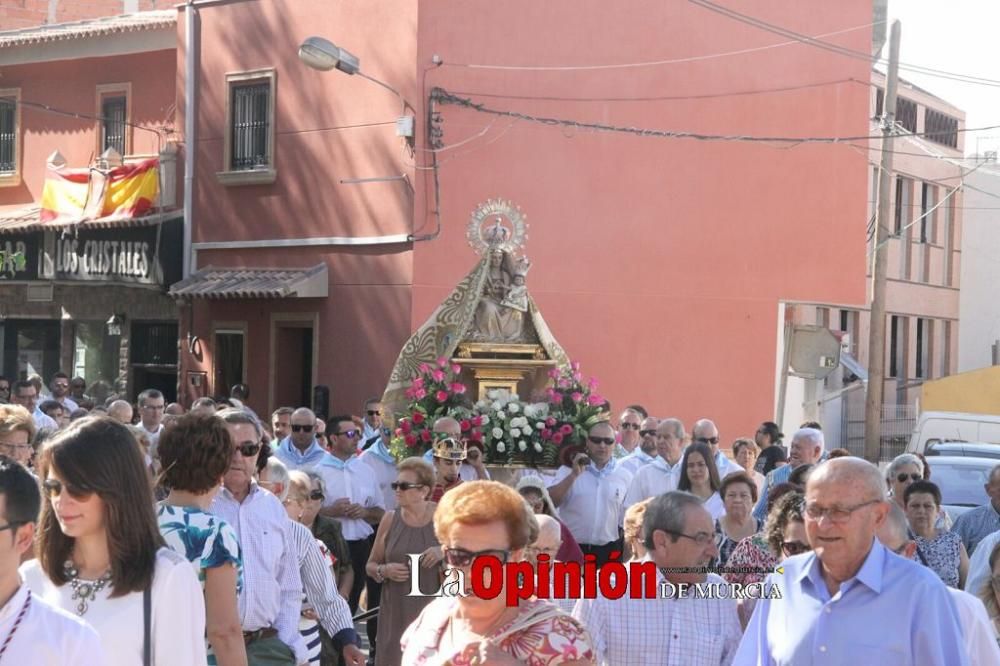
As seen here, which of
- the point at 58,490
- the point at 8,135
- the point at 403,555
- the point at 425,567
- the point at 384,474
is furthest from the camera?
the point at 8,135

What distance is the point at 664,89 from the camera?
21766 millimetres

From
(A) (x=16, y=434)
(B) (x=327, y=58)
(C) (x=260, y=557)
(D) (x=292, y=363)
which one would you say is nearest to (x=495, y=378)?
(B) (x=327, y=58)

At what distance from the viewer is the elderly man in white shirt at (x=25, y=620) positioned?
351 cm

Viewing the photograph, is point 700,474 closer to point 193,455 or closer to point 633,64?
point 193,455

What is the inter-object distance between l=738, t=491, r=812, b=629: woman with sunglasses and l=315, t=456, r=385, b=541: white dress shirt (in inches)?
214

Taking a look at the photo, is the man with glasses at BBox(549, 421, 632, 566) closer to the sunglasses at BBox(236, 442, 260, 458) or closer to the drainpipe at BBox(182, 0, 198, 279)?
the sunglasses at BBox(236, 442, 260, 458)

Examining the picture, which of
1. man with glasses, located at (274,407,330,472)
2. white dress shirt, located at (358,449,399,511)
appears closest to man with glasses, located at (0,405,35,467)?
man with glasses, located at (274,407,330,472)

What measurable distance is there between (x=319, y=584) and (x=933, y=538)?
3.63 meters

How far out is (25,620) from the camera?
3.56m

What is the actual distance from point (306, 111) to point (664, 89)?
5.04 meters

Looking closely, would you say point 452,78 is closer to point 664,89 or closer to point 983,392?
point 664,89

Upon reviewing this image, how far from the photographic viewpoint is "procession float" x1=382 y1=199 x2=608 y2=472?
12.1 m

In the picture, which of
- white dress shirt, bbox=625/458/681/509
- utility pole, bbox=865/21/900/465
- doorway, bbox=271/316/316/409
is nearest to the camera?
white dress shirt, bbox=625/458/681/509

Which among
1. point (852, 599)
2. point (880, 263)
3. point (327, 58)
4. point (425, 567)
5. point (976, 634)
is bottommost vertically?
point (425, 567)
